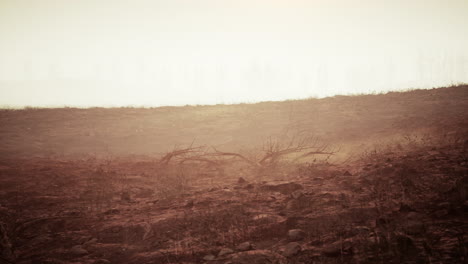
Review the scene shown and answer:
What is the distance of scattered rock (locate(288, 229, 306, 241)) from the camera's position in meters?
3.34

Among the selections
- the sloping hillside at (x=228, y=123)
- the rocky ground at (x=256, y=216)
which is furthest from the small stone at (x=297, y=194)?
the sloping hillside at (x=228, y=123)

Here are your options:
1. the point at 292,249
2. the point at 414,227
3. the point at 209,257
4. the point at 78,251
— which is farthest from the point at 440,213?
the point at 78,251

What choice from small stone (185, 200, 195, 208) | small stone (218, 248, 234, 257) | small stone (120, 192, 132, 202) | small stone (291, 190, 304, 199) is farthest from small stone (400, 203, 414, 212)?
small stone (120, 192, 132, 202)

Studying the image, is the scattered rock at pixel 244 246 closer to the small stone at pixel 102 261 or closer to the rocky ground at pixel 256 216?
the rocky ground at pixel 256 216

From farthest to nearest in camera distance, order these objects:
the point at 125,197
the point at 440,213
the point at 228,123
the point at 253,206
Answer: the point at 228,123 < the point at 125,197 < the point at 253,206 < the point at 440,213

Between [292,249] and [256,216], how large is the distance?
99 cm

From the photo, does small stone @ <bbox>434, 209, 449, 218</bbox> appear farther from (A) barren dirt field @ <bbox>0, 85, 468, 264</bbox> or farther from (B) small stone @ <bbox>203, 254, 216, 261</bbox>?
(B) small stone @ <bbox>203, 254, 216, 261</bbox>

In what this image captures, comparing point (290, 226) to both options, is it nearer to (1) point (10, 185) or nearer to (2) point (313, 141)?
(1) point (10, 185)

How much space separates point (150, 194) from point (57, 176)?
2452 mm

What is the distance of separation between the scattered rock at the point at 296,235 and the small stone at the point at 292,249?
0.20 m

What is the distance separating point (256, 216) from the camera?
398 cm

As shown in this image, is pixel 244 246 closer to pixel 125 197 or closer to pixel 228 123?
pixel 125 197

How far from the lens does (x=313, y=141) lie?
397 inches

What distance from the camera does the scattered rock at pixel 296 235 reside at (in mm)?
3342
